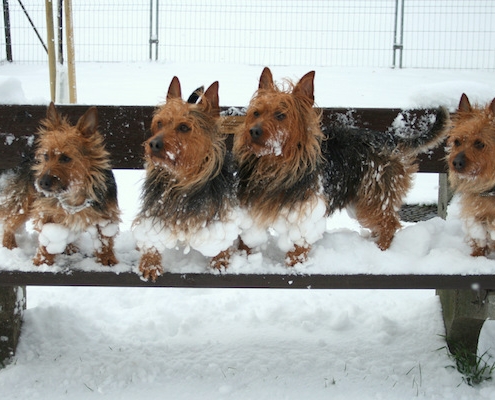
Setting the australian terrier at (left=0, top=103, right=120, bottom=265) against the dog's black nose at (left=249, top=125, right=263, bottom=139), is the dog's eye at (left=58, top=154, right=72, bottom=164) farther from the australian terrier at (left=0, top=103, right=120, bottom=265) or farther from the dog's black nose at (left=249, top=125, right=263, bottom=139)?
the dog's black nose at (left=249, top=125, right=263, bottom=139)

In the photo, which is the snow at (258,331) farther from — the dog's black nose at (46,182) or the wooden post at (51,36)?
the wooden post at (51,36)

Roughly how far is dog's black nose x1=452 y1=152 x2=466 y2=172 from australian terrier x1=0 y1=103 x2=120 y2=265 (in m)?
1.72

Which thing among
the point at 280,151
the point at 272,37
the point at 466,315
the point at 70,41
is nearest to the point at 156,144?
the point at 280,151

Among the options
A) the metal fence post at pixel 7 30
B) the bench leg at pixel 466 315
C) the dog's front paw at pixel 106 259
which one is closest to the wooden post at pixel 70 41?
the dog's front paw at pixel 106 259

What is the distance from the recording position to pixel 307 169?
295 cm

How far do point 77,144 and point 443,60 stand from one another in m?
10.6

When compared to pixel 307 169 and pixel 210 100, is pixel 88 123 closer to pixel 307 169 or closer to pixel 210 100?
pixel 210 100

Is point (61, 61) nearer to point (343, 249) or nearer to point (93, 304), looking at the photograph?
point (93, 304)

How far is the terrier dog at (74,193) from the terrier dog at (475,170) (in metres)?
1.74

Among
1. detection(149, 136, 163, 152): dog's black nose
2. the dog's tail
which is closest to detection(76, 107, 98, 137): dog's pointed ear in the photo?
detection(149, 136, 163, 152): dog's black nose

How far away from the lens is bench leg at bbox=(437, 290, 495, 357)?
3.32 meters

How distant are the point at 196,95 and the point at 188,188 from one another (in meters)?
0.46

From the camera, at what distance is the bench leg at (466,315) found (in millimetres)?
3320

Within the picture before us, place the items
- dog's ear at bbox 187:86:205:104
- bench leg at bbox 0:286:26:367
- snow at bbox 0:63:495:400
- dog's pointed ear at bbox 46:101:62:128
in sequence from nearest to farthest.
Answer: dog's ear at bbox 187:86:205:104, dog's pointed ear at bbox 46:101:62:128, snow at bbox 0:63:495:400, bench leg at bbox 0:286:26:367
